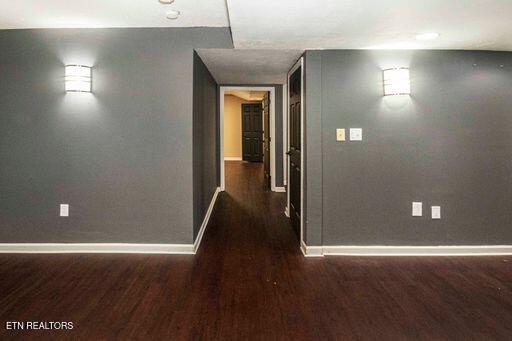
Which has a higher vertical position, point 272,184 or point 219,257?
point 272,184

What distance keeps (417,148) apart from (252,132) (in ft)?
27.4

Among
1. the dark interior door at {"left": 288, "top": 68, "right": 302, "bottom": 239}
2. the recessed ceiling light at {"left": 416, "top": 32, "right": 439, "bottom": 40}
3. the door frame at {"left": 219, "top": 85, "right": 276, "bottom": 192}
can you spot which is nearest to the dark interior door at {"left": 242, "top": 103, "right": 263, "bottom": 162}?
the door frame at {"left": 219, "top": 85, "right": 276, "bottom": 192}

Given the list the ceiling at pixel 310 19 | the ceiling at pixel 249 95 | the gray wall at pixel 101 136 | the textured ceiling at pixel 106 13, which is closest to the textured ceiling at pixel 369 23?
the ceiling at pixel 310 19

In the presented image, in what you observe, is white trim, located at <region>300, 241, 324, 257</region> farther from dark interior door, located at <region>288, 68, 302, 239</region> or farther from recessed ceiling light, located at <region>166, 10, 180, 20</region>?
recessed ceiling light, located at <region>166, 10, 180, 20</region>

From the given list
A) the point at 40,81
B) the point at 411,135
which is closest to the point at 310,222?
the point at 411,135

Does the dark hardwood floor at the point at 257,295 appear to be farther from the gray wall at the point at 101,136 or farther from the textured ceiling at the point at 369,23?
the textured ceiling at the point at 369,23

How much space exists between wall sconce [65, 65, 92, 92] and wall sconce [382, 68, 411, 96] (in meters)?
2.79

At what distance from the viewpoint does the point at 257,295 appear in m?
2.61

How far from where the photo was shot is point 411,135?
135 inches

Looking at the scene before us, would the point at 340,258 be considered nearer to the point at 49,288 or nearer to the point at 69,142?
the point at 49,288

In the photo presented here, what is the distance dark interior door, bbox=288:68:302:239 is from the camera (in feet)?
12.8

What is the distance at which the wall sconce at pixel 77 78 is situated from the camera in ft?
10.7

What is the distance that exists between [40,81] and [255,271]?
8.79 feet

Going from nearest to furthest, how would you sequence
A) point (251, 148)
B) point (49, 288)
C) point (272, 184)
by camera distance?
point (49, 288) → point (272, 184) → point (251, 148)
